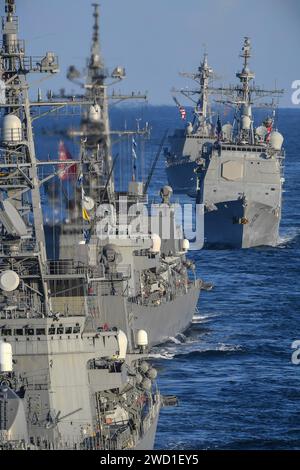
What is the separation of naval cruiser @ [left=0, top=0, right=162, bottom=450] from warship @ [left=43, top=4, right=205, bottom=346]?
1.07m

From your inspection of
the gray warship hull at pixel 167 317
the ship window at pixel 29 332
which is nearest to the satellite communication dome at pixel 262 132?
the gray warship hull at pixel 167 317

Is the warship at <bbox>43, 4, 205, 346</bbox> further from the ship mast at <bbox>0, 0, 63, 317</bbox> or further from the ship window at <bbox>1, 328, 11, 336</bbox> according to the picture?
the ship window at <bbox>1, 328, 11, 336</bbox>

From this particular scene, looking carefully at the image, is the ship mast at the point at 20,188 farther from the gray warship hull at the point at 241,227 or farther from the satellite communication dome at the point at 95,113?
the gray warship hull at the point at 241,227

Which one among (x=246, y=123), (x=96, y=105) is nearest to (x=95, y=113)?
(x=96, y=105)

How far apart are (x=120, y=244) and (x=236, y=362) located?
5035 mm

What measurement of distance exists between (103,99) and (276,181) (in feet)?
160

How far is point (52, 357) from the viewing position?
27688 mm

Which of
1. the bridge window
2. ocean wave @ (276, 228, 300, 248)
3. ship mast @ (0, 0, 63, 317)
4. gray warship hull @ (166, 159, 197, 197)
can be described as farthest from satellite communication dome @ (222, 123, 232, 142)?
the bridge window

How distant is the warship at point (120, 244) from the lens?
29172 millimetres

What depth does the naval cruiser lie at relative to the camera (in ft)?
88.2

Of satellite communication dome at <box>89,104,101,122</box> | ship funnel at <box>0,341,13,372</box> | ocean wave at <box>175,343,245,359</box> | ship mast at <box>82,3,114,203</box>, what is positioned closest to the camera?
ship mast at <box>82,3,114,203</box>

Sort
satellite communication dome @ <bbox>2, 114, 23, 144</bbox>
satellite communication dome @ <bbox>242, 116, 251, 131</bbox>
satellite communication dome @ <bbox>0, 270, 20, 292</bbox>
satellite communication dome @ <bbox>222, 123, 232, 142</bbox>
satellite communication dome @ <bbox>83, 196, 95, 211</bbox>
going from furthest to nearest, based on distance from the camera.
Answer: satellite communication dome @ <bbox>222, 123, 232, 142</bbox>
satellite communication dome @ <bbox>242, 116, 251, 131</bbox>
satellite communication dome @ <bbox>83, 196, 95, 211</bbox>
satellite communication dome @ <bbox>2, 114, 23, 144</bbox>
satellite communication dome @ <bbox>0, 270, 20, 292</bbox>

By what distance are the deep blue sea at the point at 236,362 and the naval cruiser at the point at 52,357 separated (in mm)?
1860

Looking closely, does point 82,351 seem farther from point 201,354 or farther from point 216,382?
point 201,354
